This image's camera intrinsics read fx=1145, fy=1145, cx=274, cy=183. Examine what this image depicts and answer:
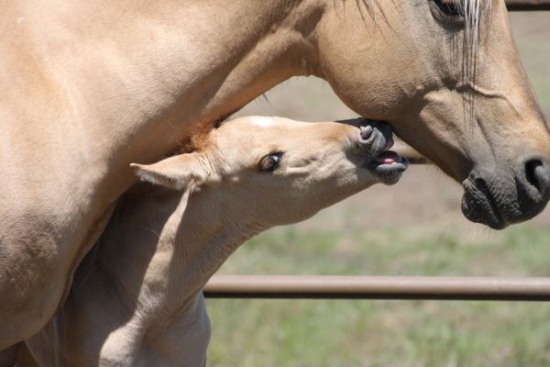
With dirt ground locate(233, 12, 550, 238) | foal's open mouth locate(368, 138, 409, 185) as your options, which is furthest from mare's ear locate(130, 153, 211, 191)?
dirt ground locate(233, 12, 550, 238)

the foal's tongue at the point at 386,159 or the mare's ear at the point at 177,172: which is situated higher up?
the mare's ear at the point at 177,172

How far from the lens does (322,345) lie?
5.04 metres

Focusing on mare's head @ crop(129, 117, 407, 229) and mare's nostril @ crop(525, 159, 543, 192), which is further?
mare's head @ crop(129, 117, 407, 229)

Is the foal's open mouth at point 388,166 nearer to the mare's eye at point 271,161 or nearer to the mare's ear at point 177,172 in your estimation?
the mare's eye at point 271,161

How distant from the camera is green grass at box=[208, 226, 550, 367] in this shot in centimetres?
490

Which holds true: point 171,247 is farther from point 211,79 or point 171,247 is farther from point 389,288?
point 389,288

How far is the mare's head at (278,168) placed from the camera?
2781mm

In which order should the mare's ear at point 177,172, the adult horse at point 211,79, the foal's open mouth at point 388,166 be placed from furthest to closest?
1. the foal's open mouth at point 388,166
2. the mare's ear at point 177,172
3. the adult horse at point 211,79

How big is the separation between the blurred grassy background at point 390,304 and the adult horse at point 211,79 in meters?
0.61

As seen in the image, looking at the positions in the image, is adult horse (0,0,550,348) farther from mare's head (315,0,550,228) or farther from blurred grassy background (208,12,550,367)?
blurred grassy background (208,12,550,367)

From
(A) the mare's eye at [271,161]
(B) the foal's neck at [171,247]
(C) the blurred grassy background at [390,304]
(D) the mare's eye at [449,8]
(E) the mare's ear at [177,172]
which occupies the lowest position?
(C) the blurred grassy background at [390,304]

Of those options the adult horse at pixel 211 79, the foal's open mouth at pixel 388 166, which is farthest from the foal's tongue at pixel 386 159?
the adult horse at pixel 211 79

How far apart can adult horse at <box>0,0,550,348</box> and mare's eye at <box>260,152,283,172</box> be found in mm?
318

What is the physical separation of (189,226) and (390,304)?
2958mm
